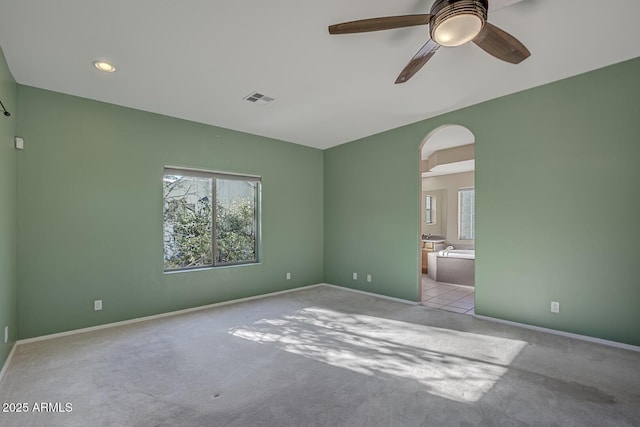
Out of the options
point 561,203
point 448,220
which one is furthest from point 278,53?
point 448,220

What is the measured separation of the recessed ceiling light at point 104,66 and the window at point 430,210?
24.3 feet

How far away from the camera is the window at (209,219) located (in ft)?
13.8

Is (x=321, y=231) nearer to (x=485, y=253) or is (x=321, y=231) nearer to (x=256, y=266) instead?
(x=256, y=266)

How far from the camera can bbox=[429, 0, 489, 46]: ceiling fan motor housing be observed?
1.70 metres

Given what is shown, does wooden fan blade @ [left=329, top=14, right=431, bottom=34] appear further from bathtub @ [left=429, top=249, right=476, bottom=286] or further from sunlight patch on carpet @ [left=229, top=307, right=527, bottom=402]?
bathtub @ [left=429, top=249, right=476, bottom=286]

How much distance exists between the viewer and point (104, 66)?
2814 mm

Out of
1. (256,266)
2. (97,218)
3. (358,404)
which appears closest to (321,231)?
(256,266)

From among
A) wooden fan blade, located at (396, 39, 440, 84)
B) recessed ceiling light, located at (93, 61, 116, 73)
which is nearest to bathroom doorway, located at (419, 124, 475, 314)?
wooden fan blade, located at (396, 39, 440, 84)

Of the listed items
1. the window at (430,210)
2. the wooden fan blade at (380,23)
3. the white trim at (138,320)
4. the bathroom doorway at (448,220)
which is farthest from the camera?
the window at (430,210)

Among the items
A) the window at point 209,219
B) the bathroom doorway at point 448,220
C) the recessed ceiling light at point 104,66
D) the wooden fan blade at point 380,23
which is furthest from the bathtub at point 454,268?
the recessed ceiling light at point 104,66

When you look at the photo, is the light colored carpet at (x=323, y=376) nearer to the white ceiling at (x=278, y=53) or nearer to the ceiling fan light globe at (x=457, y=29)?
the ceiling fan light globe at (x=457, y=29)

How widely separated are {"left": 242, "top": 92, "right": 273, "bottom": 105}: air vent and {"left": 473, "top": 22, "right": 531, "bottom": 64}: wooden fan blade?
227cm

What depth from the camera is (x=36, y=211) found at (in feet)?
10.5

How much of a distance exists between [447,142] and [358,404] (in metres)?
5.17
